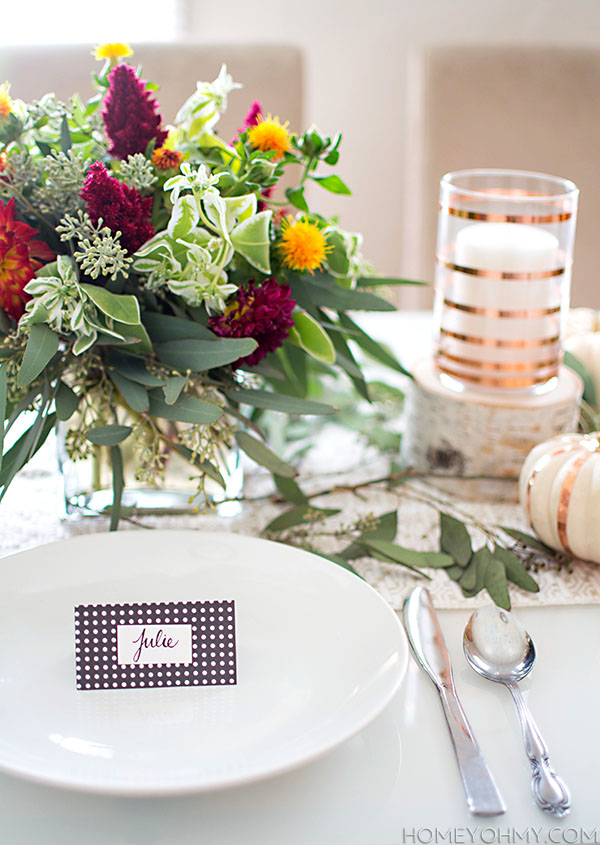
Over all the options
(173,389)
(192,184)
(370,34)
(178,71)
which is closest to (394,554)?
(173,389)

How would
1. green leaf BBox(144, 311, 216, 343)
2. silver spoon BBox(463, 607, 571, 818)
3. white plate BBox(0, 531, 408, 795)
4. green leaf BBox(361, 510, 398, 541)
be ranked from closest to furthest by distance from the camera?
white plate BBox(0, 531, 408, 795)
silver spoon BBox(463, 607, 571, 818)
green leaf BBox(144, 311, 216, 343)
green leaf BBox(361, 510, 398, 541)

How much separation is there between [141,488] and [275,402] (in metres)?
0.20

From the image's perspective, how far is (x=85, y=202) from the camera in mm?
627

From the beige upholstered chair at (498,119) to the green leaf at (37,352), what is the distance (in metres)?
1.10

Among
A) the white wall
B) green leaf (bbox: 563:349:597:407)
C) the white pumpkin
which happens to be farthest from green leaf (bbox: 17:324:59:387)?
the white wall

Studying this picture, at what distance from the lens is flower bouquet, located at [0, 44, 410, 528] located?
60cm

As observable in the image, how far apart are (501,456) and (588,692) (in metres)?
0.32

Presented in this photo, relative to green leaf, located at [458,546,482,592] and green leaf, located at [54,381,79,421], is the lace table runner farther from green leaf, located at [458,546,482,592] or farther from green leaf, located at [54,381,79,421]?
green leaf, located at [54,381,79,421]

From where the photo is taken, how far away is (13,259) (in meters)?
0.61

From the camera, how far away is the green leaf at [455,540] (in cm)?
73

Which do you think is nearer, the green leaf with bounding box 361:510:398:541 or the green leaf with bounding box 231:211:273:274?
the green leaf with bounding box 231:211:273:274

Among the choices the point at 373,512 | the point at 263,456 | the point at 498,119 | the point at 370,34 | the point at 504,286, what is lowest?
the point at 373,512

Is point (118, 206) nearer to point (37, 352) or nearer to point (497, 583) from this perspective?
point (37, 352)

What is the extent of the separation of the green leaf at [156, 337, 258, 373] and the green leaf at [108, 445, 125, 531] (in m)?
0.10
